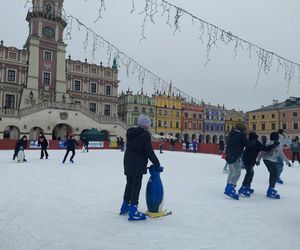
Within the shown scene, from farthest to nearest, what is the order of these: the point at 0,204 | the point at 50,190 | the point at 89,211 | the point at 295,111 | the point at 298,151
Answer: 1. the point at 295,111
2. the point at 298,151
3. the point at 50,190
4. the point at 0,204
5. the point at 89,211

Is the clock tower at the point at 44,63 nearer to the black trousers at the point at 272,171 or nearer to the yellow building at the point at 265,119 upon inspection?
the black trousers at the point at 272,171

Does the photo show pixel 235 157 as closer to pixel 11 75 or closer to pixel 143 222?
pixel 143 222

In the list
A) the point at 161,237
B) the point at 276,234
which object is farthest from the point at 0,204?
the point at 276,234

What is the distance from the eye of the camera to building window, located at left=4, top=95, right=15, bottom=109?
39.5 meters

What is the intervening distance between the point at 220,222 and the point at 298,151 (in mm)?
14801

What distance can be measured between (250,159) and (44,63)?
130 feet

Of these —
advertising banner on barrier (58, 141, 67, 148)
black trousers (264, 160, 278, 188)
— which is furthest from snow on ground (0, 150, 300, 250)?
advertising banner on barrier (58, 141, 67, 148)

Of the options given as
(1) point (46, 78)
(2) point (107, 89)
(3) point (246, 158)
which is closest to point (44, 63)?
(1) point (46, 78)

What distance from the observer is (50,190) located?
300 inches

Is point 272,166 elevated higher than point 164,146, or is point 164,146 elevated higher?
point 164,146

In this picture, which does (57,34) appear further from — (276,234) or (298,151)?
(276,234)

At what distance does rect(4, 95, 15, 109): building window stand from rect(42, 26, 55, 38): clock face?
392 inches

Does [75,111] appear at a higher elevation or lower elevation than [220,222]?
higher

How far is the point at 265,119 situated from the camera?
6488 centimetres
